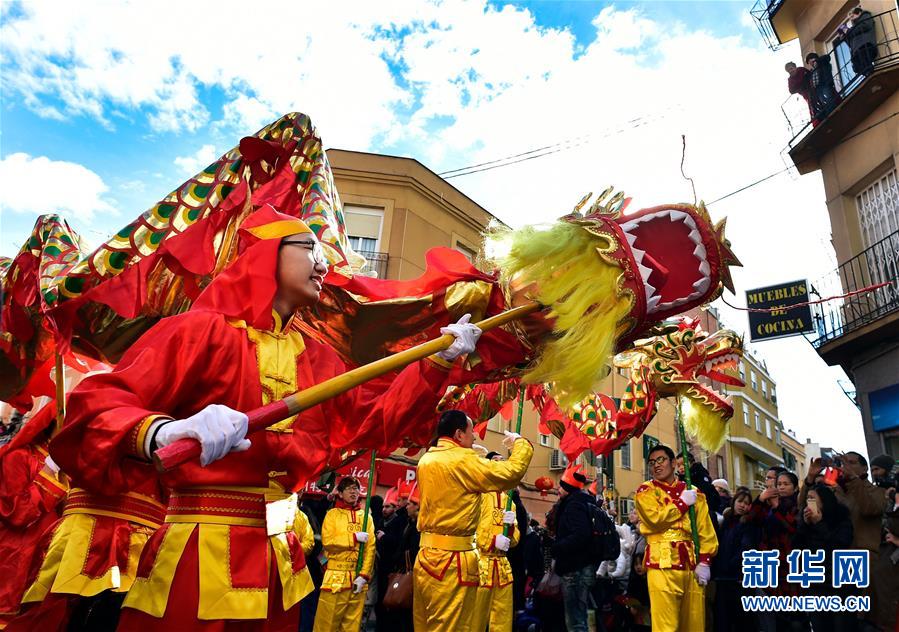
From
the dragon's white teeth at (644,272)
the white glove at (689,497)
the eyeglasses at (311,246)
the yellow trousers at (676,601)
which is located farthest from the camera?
the white glove at (689,497)

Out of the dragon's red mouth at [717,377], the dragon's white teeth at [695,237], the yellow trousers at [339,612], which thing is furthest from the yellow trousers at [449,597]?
the dragon's white teeth at [695,237]

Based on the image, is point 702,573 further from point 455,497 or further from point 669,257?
point 669,257

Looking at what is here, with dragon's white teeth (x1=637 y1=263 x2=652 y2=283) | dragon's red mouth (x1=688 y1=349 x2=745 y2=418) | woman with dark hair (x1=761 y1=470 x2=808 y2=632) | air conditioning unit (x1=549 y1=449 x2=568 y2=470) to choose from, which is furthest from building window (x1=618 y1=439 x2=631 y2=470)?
dragon's white teeth (x1=637 y1=263 x2=652 y2=283)

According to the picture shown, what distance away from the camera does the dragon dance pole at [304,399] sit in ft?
5.51

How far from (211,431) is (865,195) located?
1278cm

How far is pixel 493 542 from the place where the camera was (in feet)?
19.0

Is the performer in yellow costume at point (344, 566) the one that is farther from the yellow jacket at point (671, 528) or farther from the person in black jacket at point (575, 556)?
the yellow jacket at point (671, 528)

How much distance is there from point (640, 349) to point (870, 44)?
8.42m

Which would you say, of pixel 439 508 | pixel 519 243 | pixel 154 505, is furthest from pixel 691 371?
pixel 154 505

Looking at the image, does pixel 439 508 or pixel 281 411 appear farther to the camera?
pixel 439 508

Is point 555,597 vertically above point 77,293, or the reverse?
point 77,293

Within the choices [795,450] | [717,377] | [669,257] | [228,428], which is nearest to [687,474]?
[717,377]

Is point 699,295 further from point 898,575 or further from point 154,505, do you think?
point 898,575

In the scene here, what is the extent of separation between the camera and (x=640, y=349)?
20.9 feet
